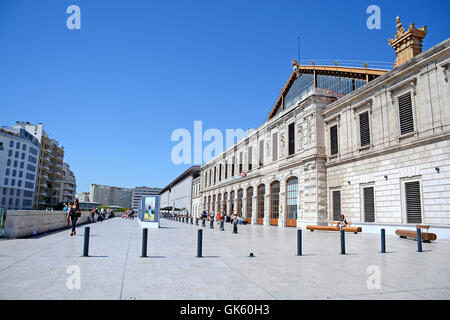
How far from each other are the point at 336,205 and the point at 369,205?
11.1ft

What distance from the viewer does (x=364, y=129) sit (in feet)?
74.0

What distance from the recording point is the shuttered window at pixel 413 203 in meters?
17.7

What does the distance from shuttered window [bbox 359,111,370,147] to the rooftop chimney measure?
526 inches

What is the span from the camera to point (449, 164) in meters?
15.9

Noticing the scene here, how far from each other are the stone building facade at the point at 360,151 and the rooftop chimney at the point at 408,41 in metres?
0.45

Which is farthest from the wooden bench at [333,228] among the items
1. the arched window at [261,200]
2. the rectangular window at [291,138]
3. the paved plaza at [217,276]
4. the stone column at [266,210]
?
the arched window at [261,200]

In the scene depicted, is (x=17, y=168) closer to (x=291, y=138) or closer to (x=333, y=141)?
(x=291, y=138)

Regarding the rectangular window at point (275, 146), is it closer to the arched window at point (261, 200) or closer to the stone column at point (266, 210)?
the arched window at point (261, 200)

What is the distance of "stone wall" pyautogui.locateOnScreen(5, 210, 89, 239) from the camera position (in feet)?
42.3

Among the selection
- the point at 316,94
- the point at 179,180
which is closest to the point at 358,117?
the point at 316,94

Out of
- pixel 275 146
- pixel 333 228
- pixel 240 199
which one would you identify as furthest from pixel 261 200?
pixel 333 228

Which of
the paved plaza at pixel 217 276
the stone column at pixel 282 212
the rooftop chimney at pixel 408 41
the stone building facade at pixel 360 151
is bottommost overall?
the paved plaza at pixel 217 276
